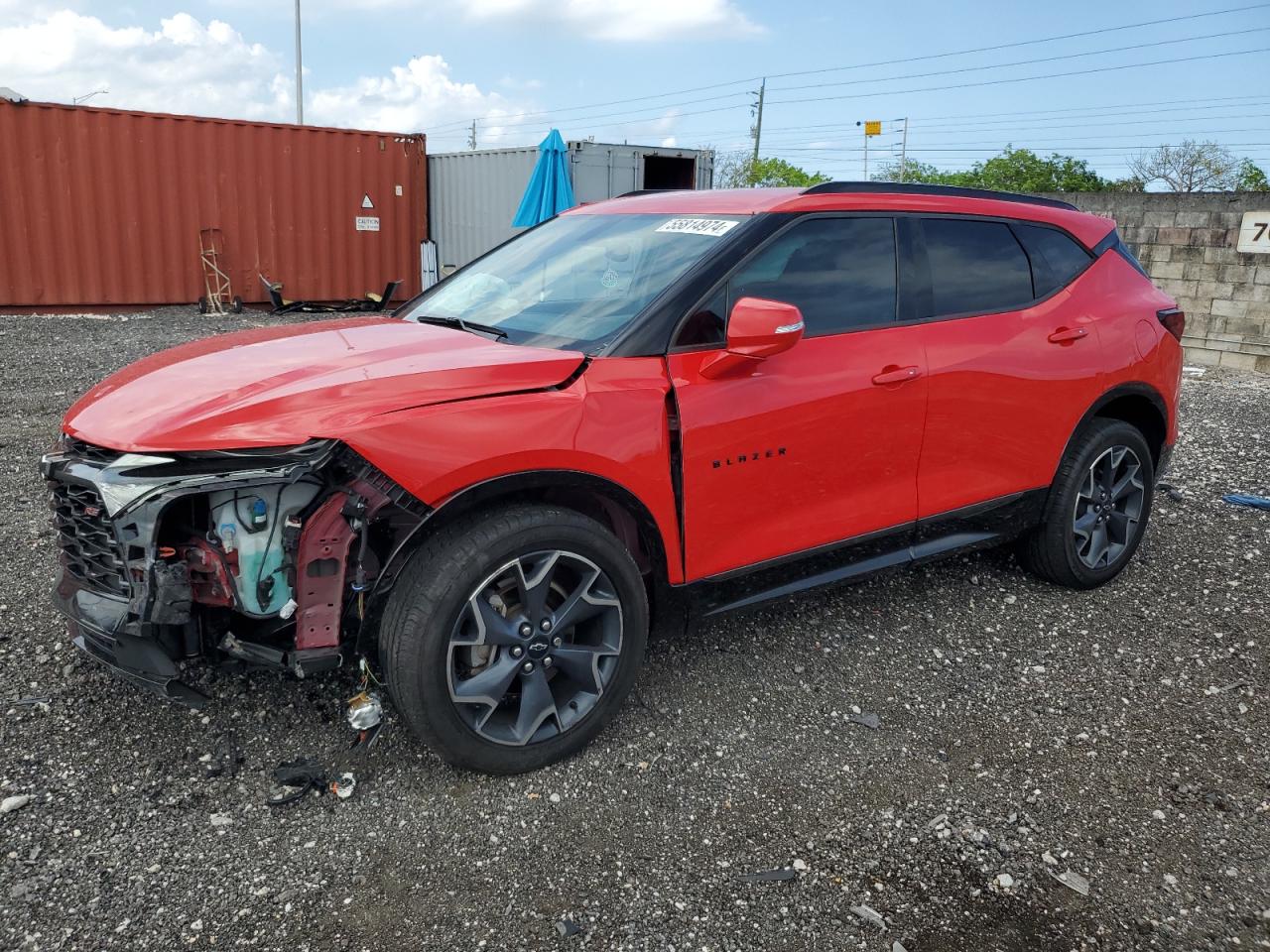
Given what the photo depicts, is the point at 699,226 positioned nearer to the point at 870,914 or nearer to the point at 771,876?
the point at 771,876

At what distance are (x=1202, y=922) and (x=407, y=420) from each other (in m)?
2.43

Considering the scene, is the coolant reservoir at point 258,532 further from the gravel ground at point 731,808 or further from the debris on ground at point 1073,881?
the debris on ground at point 1073,881

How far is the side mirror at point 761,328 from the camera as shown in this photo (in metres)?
2.73

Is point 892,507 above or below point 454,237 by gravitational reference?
below

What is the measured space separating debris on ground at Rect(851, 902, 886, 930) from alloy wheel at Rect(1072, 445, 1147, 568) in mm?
2392

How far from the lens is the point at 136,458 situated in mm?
2359

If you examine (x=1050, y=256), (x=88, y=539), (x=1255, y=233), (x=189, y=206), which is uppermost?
(x=189, y=206)

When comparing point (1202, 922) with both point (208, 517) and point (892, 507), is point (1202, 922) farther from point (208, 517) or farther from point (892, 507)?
point (208, 517)

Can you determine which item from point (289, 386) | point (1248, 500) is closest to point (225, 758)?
point (289, 386)

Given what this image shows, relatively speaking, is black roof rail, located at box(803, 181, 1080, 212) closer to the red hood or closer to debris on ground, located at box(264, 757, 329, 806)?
the red hood

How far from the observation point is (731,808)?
107 inches

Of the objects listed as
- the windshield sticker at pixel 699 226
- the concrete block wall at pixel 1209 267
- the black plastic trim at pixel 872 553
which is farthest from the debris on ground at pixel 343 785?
the concrete block wall at pixel 1209 267

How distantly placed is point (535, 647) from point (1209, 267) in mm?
11494

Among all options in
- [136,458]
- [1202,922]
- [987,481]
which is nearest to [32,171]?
[136,458]
